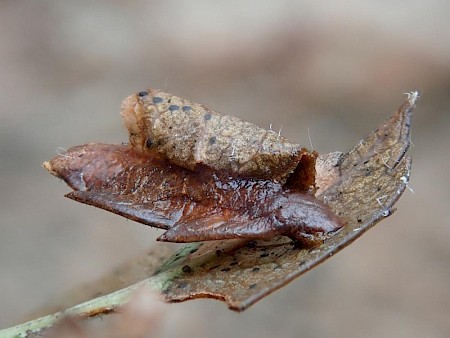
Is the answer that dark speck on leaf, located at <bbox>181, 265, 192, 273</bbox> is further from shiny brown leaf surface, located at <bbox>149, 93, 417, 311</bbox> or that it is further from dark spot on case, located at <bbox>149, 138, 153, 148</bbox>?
dark spot on case, located at <bbox>149, 138, 153, 148</bbox>

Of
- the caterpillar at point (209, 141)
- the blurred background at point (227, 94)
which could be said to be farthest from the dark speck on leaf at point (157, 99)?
the blurred background at point (227, 94)

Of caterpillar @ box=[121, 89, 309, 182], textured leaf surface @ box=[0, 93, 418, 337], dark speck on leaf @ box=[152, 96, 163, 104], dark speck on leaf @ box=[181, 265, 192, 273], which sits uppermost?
dark speck on leaf @ box=[152, 96, 163, 104]

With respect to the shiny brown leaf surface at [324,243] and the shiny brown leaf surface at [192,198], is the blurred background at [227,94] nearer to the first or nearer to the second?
the shiny brown leaf surface at [324,243]

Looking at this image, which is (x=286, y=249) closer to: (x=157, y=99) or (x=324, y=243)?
(x=324, y=243)

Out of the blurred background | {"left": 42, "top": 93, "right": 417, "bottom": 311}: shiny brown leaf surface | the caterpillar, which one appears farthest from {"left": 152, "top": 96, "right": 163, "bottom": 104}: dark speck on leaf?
the blurred background

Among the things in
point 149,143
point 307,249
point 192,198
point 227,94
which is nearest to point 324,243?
point 307,249

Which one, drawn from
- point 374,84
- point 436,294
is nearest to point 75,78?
point 374,84

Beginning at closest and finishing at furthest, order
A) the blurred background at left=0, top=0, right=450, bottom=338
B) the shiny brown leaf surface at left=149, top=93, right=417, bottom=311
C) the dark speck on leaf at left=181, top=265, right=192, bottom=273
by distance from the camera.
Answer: the shiny brown leaf surface at left=149, top=93, right=417, bottom=311, the dark speck on leaf at left=181, top=265, right=192, bottom=273, the blurred background at left=0, top=0, right=450, bottom=338
